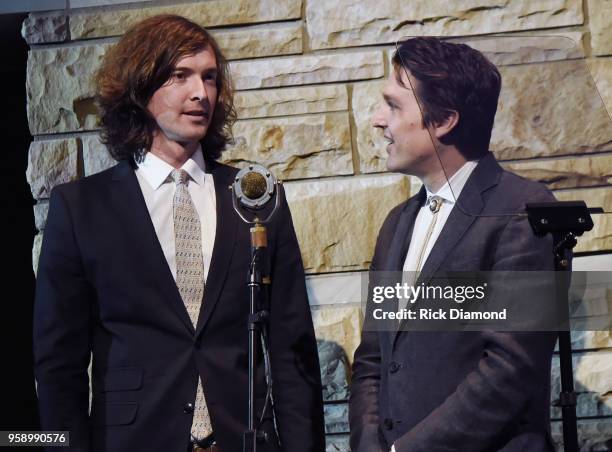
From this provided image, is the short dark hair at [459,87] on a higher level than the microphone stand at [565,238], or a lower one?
higher

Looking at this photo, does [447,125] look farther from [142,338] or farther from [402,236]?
[142,338]

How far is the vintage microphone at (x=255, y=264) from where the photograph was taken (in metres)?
2.04

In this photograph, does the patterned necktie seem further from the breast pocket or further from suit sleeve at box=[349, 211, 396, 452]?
suit sleeve at box=[349, 211, 396, 452]

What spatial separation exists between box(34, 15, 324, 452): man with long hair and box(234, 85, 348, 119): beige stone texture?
1.03ft

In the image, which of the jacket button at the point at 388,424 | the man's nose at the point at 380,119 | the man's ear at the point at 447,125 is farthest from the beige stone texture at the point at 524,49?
the jacket button at the point at 388,424

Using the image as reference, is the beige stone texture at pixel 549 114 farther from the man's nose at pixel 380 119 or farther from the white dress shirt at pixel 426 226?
the man's nose at pixel 380 119

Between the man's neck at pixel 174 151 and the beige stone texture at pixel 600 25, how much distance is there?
3.67ft

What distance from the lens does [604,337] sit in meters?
2.72

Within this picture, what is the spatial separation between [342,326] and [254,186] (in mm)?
751

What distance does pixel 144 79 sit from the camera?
254cm

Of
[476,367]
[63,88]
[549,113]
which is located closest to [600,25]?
[549,113]

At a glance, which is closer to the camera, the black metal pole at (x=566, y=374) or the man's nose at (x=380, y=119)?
the black metal pole at (x=566, y=374)

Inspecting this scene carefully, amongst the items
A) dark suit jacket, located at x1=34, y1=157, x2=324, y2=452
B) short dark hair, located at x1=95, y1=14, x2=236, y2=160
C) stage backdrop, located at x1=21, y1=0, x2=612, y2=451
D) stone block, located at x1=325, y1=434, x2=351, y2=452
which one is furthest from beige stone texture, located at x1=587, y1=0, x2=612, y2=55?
stone block, located at x1=325, y1=434, x2=351, y2=452

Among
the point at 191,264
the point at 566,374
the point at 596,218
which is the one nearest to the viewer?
the point at 566,374
